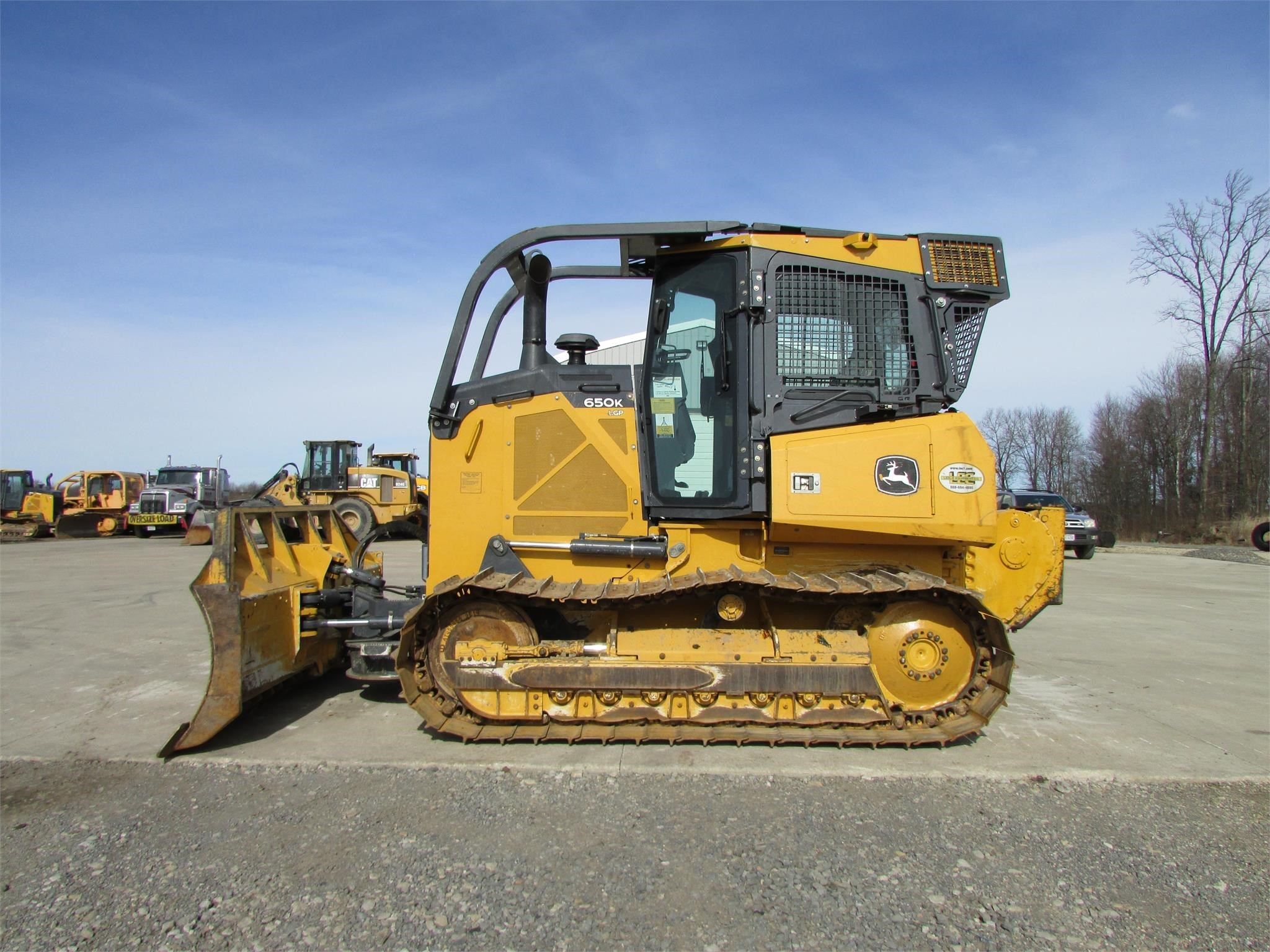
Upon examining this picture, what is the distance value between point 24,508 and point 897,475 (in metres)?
34.5

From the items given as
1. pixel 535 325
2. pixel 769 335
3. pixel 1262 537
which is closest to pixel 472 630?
pixel 535 325

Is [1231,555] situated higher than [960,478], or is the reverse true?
[960,478]

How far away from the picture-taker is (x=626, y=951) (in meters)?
2.57

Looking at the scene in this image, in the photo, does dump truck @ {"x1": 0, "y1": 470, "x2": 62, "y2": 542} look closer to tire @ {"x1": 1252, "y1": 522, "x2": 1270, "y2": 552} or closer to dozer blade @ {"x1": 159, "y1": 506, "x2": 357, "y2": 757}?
dozer blade @ {"x1": 159, "y1": 506, "x2": 357, "y2": 757}

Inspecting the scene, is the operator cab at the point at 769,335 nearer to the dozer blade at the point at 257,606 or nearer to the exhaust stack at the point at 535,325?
the exhaust stack at the point at 535,325

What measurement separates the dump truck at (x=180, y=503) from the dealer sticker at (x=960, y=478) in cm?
2432

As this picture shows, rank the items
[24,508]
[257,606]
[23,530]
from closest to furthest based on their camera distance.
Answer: [257,606] → [23,530] → [24,508]

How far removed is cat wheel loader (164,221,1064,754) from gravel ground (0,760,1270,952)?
56 centimetres

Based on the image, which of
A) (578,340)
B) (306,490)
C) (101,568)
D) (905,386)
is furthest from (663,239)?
(306,490)

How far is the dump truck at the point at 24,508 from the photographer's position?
27.3m

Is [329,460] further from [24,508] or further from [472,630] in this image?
[472,630]

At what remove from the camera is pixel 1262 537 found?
22.4 metres

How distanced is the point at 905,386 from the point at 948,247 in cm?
100

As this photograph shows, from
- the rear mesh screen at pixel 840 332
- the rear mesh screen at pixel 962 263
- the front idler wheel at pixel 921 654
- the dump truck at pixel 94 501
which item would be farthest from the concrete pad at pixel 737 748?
the dump truck at pixel 94 501
